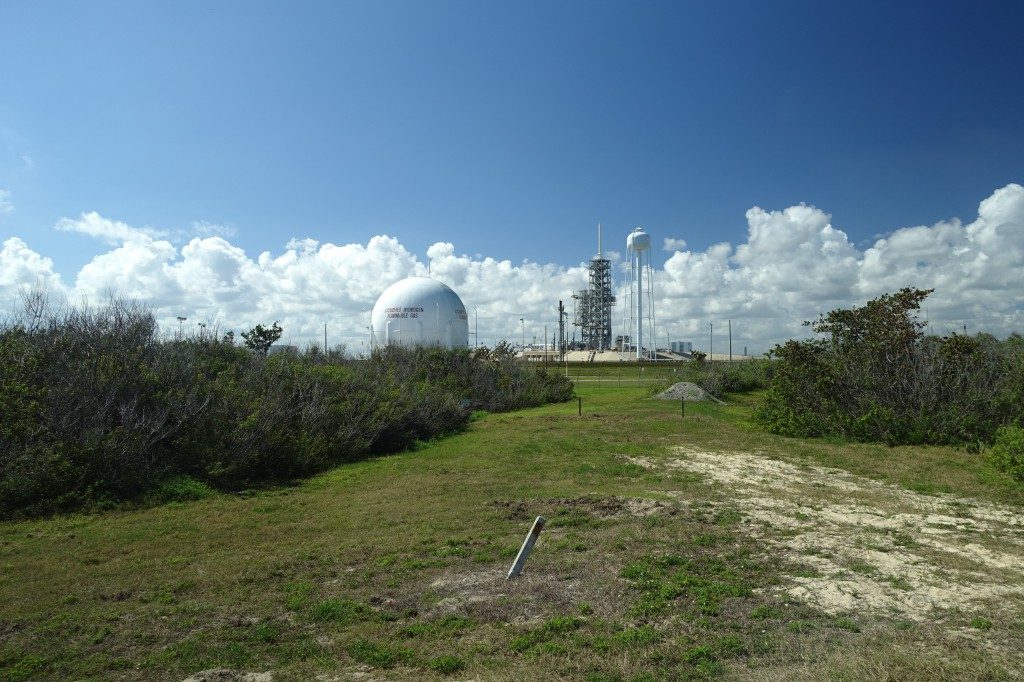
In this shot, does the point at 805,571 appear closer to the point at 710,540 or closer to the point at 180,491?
the point at 710,540

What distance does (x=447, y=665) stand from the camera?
4664 mm

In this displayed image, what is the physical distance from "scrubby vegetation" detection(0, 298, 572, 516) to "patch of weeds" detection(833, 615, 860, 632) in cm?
1065

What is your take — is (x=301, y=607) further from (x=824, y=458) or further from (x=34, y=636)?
(x=824, y=458)

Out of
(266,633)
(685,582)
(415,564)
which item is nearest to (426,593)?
(415,564)

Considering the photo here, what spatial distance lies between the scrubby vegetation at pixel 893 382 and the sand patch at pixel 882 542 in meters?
5.61

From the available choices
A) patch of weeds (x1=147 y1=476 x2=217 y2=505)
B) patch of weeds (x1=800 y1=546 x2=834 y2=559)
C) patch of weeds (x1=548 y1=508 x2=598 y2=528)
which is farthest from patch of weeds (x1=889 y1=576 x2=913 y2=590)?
patch of weeds (x1=147 y1=476 x2=217 y2=505)

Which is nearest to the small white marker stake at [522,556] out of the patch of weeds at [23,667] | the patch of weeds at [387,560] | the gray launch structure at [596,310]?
the patch of weeds at [387,560]

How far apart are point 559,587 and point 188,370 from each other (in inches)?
432

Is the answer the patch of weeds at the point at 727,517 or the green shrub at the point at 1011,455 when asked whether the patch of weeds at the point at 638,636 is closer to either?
the patch of weeds at the point at 727,517

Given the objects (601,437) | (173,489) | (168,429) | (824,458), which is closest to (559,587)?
(173,489)

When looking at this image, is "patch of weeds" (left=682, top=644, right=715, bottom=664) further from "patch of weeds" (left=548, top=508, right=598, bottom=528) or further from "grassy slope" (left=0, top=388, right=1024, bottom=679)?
"patch of weeds" (left=548, top=508, right=598, bottom=528)

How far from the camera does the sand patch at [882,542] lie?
5.88m

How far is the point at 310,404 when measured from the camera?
16.2 meters

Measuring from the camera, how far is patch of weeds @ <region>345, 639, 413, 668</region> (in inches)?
188
